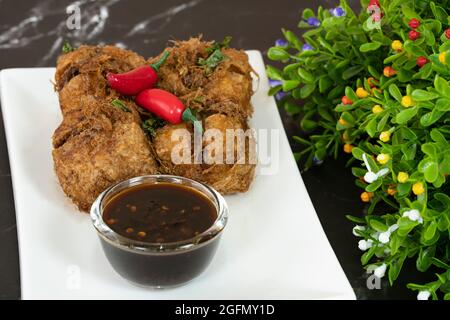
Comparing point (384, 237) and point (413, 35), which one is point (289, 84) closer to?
point (413, 35)

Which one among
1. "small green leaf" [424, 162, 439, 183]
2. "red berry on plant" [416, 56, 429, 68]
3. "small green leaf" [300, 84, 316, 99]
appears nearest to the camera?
"small green leaf" [424, 162, 439, 183]

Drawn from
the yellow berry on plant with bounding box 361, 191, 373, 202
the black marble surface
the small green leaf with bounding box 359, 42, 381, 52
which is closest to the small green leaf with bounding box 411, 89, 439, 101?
the small green leaf with bounding box 359, 42, 381, 52

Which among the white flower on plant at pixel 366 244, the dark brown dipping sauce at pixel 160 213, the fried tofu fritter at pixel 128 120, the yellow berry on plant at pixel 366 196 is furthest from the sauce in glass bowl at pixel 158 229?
the yellow berry on plant at pixel 366 196

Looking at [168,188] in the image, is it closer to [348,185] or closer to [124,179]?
[124,179]

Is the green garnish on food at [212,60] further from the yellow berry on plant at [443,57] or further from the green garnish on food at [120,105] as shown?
the yellow berry on plant at [443,57]

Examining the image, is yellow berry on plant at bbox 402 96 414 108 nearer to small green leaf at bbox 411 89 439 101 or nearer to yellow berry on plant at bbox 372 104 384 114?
small green leaf at bbox 411 89 439 101

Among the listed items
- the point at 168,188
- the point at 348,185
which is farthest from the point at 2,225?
the point at 348,185
